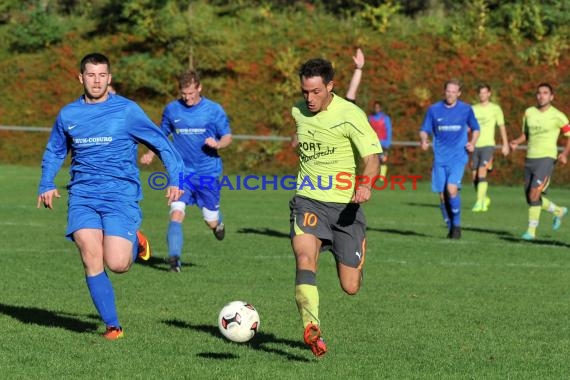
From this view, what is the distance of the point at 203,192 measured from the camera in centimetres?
1311

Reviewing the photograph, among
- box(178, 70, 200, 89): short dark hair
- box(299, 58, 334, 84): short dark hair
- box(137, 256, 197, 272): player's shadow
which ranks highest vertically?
box(299, 58, 334, 84): short dark hair

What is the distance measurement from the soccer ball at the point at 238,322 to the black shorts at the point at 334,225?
0.65 m

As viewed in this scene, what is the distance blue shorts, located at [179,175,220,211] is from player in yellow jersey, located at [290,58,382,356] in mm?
5130

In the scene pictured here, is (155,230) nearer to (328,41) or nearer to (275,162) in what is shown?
(275,162)

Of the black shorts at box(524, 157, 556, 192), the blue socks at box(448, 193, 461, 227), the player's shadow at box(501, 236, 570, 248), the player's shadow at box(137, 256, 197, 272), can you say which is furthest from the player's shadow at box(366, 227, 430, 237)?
the player's shadow at box(137, 256, 197, 272)

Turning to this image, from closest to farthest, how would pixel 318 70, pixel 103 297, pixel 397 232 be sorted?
pixel 318 70
pixel 103 297
pixel 397 232

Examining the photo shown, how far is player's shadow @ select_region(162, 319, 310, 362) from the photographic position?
7433mm

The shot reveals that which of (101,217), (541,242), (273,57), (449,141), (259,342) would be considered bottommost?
(541,242)

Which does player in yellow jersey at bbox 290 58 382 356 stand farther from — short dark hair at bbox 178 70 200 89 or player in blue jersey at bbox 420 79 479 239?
player in blue jersey at bbox 420 79 479 239

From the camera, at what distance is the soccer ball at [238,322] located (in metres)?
7.64

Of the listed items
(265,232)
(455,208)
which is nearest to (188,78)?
(265,232)

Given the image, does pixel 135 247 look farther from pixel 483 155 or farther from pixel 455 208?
pixel 483 155

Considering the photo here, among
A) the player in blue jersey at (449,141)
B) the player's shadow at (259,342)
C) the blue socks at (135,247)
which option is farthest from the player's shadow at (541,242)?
the blue socks at (135,247)

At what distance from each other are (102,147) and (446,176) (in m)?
9.42
